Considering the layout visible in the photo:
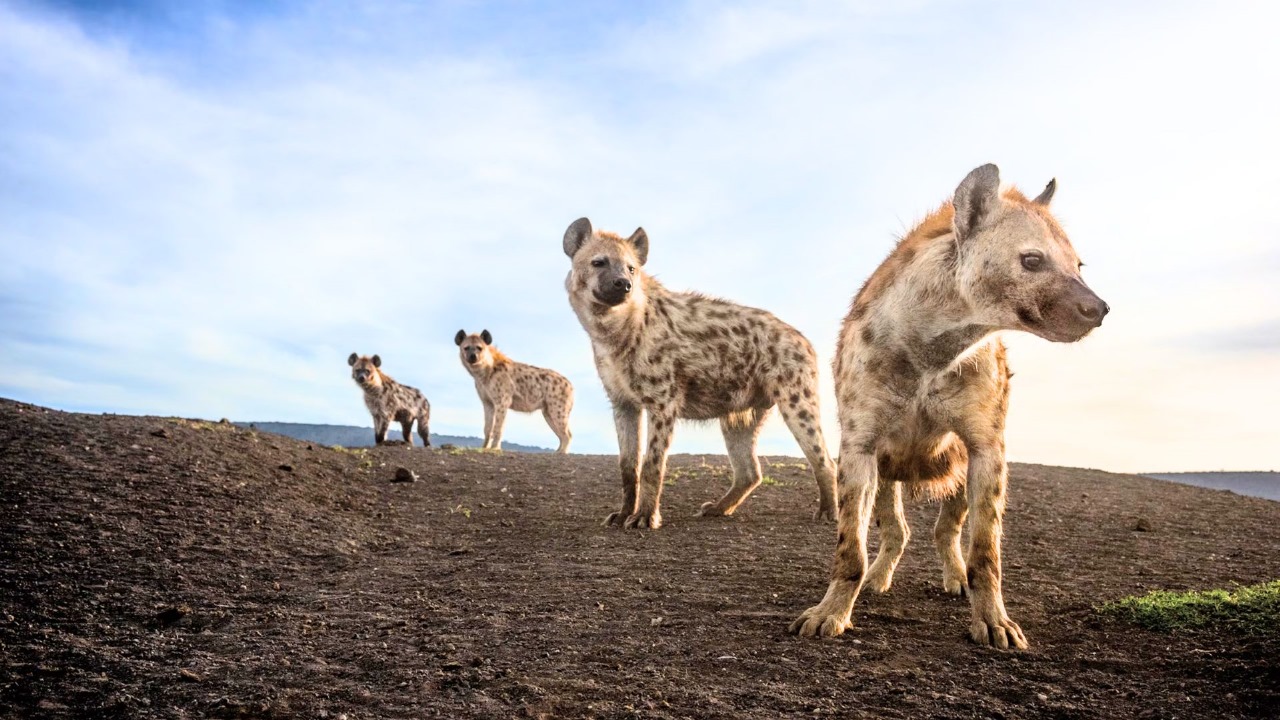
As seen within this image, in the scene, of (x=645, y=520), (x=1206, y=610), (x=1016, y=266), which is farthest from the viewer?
(x=645, y=520)

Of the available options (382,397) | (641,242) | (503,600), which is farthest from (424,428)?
(503,600)

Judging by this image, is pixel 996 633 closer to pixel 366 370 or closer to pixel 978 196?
pixel 978 196

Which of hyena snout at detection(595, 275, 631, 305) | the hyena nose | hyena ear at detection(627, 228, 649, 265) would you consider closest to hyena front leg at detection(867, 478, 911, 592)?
the hyena nose

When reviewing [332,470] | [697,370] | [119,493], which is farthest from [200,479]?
[697,370]

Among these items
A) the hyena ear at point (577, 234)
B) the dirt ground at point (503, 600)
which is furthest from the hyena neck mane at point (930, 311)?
the hyena ear at point (577, 234)

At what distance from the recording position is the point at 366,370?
14.6 metres

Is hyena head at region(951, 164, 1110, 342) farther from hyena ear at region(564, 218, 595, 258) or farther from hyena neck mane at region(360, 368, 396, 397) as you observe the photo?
hyena neck mane at region(360, 368, 396, 397)

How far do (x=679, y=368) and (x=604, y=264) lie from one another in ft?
3.25

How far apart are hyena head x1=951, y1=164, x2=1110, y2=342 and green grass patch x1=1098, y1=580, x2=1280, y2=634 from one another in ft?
5.18

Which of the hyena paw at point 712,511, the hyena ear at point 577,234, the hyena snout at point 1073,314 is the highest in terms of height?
the hyena ear at point 577,234

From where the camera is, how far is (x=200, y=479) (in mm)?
6734

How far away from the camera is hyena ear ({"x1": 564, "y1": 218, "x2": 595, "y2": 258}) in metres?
7.19

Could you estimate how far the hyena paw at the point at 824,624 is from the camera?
3.63 metres

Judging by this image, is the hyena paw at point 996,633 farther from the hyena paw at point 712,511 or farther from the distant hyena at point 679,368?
the hyena paw at point 712,511
